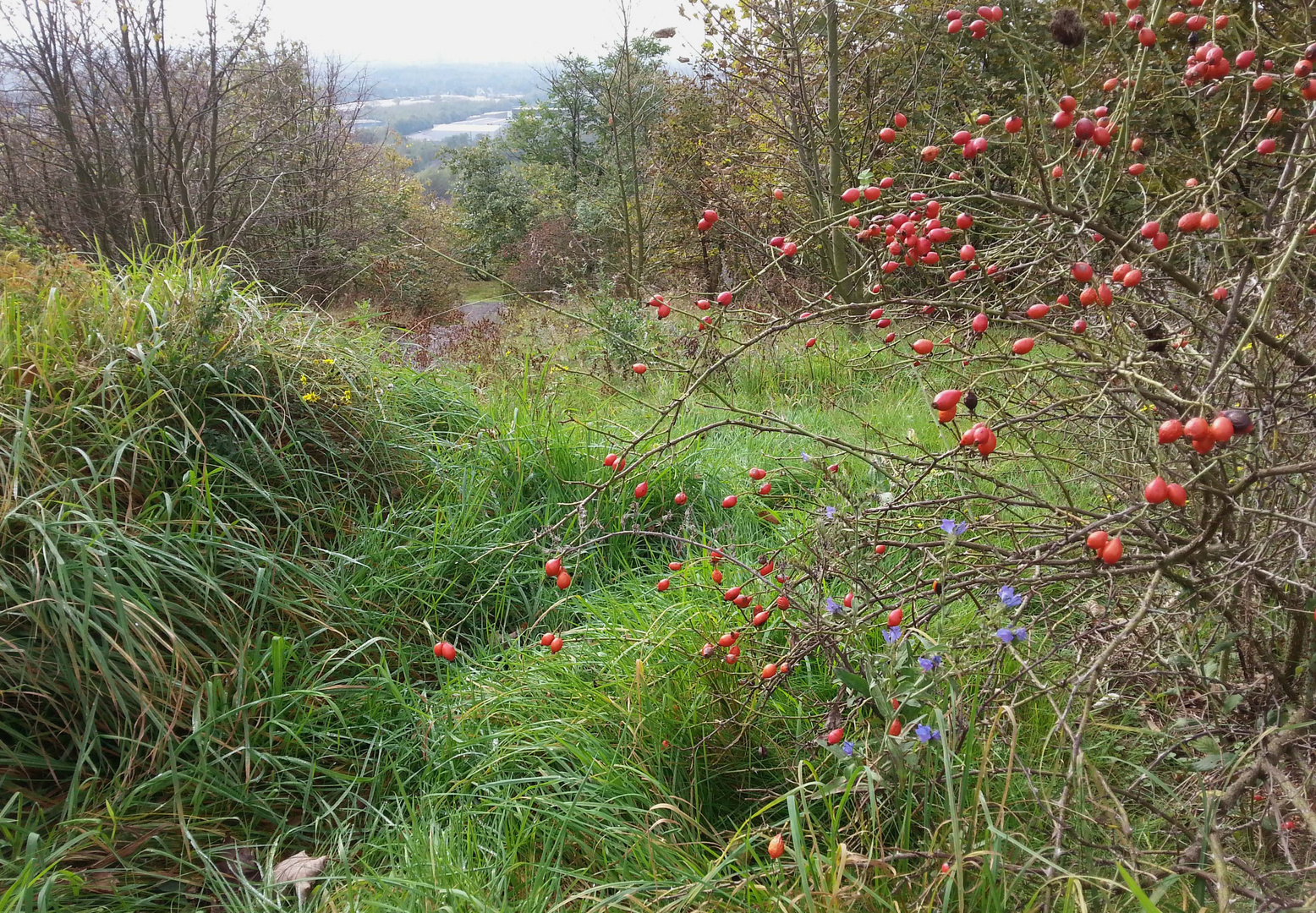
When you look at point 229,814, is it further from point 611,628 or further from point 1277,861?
point 1277,861

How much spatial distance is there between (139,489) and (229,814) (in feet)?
3.40

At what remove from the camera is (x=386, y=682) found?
7.17 ft

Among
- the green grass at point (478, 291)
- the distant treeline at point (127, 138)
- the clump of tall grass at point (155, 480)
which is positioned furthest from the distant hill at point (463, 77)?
the clump of tall grass at point (155, 480)

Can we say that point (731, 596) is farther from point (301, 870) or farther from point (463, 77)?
point (463, 77)

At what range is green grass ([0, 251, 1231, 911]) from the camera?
1.43 metres

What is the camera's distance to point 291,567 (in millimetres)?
2369

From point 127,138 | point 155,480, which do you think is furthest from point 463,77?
point 155,480

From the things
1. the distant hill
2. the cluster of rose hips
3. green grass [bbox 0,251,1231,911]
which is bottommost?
green grass [bbox 0,251,1231,911]

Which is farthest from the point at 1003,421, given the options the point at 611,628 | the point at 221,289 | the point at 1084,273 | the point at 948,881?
the point at 221,289

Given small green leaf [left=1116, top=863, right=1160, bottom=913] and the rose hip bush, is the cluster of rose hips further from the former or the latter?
small green leaf [left=1116, top=863, right=1160, bottom=913]

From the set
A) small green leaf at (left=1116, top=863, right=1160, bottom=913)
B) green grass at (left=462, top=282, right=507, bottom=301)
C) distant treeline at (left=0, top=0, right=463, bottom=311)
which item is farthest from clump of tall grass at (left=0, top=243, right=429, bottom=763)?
green grass at (left=462, top=282, right=507, bottom=301)

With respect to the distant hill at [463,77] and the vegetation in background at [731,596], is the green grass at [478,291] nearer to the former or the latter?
the vegetation in background at [731,596]

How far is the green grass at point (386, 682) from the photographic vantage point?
1.43 meters

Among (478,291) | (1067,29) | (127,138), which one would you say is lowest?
(478,291)
